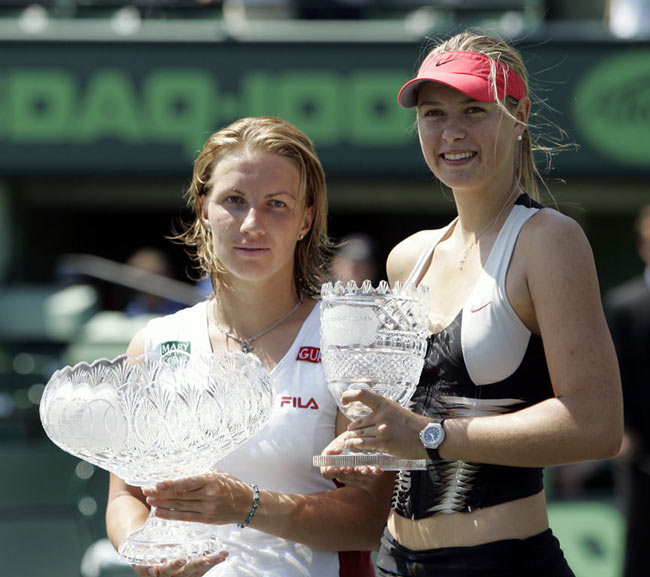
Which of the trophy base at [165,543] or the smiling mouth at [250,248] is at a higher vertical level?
the smiling mouth at [250,248]

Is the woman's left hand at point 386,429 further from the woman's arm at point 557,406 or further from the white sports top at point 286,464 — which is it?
the white sports top at point 286,464

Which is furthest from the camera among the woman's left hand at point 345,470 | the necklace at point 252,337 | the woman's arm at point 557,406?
the necklace at point 252,337

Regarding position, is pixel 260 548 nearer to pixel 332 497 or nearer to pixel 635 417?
pixel 332 497

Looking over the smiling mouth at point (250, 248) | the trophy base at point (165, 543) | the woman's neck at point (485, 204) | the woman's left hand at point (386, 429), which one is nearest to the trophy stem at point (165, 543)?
the trophy base at point (165, 543)

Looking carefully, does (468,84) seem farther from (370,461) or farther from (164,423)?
(164,423)

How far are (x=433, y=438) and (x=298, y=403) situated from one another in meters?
0.38

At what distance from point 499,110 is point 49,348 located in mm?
4467

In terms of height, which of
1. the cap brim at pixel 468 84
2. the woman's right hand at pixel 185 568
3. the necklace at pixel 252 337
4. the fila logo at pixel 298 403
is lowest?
the woman's right hand at pixel 185 568

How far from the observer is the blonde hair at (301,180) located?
2105 mm

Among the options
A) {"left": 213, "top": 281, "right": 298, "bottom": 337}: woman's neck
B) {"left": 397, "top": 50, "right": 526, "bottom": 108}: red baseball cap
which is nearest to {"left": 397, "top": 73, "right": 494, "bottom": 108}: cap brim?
{"left": 397, "top": 50, "right": 526, "bottom": 108}: red baseball cap

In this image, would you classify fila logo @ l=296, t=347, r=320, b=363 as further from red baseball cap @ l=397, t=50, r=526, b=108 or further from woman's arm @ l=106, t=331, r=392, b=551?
red baseball cap @ l=397, t=50, r=526, b=108

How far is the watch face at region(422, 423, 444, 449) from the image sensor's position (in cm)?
172

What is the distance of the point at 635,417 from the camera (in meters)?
4.29

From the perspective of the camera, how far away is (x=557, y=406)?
5.56ft
